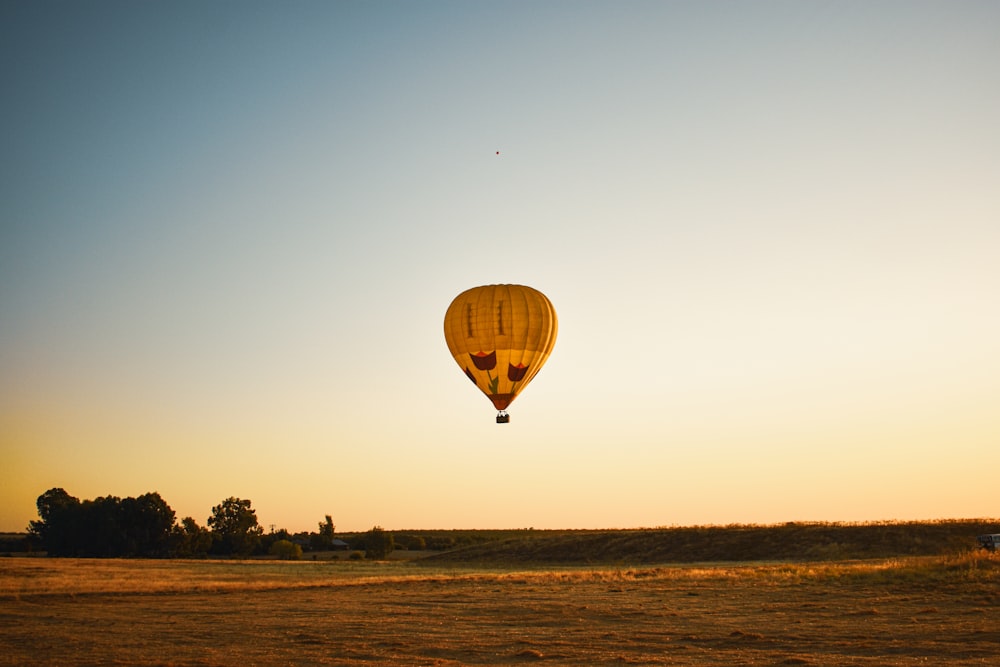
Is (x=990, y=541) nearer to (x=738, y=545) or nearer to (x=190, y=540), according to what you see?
(x=738, y=545)

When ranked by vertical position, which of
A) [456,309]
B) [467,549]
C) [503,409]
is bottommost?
[467,549]

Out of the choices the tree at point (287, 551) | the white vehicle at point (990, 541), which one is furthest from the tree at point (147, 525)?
the white vehicle at point (990, 541)

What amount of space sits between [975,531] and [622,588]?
54.7m

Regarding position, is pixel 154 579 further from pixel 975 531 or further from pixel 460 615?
pixel 975 531

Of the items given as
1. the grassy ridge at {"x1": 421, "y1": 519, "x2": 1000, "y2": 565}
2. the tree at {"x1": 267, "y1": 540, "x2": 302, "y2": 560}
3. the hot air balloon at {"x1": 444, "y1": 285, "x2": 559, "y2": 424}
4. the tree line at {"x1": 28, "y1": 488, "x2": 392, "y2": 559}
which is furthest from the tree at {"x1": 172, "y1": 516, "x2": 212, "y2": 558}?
the hot air balloon at {"x1": 444, "y1": 285, "x2": 559, "y2": 424}

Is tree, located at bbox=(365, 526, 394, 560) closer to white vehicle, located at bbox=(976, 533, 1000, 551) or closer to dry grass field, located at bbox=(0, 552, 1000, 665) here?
dry grass field, located at bbox=(0, 552, 1000, 665)

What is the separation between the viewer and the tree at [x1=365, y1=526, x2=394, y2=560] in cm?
11575

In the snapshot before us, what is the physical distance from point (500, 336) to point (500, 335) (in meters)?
0.05

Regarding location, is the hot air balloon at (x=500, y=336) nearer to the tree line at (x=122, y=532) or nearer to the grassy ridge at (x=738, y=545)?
the grassy ridge at (x=738, y=545)

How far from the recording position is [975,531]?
265ft

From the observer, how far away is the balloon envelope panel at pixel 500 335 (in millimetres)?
42719

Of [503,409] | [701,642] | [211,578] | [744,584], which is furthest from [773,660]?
[211,578]

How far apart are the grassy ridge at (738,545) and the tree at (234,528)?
3254cm

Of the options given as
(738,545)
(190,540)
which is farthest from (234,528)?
(738,545)
